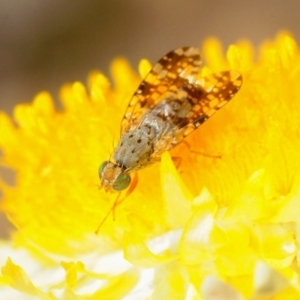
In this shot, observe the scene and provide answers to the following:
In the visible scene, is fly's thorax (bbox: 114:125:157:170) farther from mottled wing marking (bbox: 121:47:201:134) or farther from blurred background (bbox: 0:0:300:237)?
blurred background (bbox: 0:0:300:237)

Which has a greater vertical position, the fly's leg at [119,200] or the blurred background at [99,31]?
the blurred background at [99,31]

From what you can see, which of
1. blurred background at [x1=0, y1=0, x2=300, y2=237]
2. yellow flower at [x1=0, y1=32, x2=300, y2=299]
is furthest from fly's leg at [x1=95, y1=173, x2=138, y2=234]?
blurred background at [x1=0, y1=0, x2=300, y2=237]

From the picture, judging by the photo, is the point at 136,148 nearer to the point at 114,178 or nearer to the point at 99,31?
the point at 114,178

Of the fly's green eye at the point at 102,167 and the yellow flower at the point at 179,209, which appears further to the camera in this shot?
the fly's green eye at the point at 102,167

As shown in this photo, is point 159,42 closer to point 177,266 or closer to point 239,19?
point 239,19

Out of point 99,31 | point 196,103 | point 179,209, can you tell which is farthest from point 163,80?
point 99,31

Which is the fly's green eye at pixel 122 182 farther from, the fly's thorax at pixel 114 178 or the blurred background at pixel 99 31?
the blurred background at pixel 99 31

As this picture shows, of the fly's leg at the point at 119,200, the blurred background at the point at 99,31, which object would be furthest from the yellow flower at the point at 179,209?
the blurred background at the point at 99,31
